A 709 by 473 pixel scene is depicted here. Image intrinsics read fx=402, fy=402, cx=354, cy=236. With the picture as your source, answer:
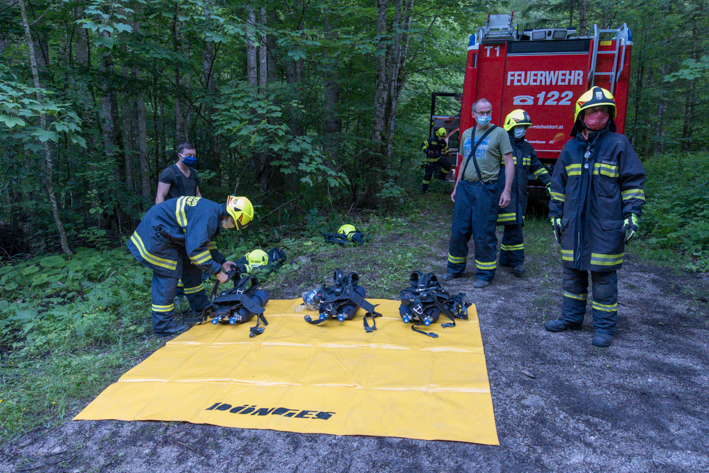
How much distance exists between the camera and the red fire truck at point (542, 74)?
642 centimetres

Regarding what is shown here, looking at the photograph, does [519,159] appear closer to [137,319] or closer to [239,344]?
[239,344]

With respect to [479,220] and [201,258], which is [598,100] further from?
[201,258]

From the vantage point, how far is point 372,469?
211 centimetres

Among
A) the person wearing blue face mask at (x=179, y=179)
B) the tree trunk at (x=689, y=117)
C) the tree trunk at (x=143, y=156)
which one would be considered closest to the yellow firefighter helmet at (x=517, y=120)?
the person wearing blue face mask at (x=179, y=179)

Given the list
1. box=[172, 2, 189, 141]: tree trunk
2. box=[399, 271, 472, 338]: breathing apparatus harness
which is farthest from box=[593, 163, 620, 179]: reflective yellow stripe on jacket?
box=[172, 2, 189, 141]: tree trunk

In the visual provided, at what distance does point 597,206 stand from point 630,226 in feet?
0.94

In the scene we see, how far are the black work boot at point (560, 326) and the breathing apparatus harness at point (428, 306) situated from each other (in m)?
0.73

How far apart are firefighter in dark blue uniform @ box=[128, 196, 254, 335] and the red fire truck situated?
425cm

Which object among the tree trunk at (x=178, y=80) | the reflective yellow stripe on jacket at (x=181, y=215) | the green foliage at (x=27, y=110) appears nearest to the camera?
the reflective yellow stripe on jacket at (x=181, y=215)

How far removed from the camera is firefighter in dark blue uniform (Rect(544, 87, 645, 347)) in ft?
10.2

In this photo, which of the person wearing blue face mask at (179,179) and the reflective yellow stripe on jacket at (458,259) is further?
the reflective yellow stripe on jacket at (458,259)

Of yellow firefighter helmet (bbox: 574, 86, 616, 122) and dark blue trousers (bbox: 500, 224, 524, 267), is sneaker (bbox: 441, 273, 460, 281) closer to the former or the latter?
dark blue trousers (bbox: 500, 224, 524, 267)

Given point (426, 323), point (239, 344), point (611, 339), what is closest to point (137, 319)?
point (239, 344)

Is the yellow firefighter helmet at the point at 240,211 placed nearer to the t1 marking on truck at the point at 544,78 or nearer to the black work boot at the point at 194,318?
the black work boot at the point at 194,318
